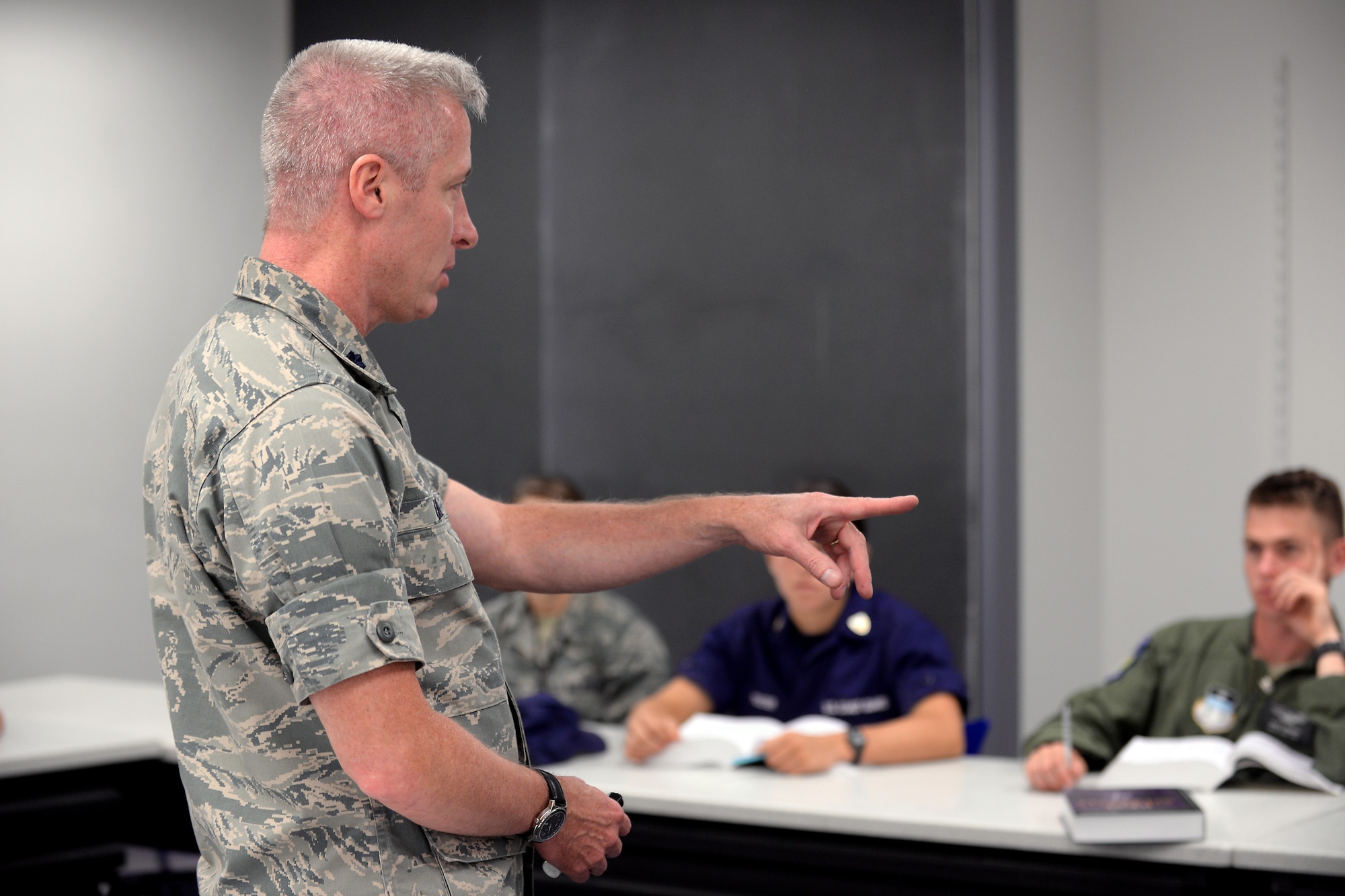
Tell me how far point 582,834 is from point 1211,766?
1.54 meters

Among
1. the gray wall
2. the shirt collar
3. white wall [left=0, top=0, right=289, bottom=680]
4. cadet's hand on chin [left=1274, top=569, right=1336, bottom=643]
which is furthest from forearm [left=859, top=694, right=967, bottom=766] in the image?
white wall [left=0, top=0, right=289, bottom=680]

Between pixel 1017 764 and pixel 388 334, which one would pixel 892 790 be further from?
pixel 388 334

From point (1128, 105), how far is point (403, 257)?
354 centimetres

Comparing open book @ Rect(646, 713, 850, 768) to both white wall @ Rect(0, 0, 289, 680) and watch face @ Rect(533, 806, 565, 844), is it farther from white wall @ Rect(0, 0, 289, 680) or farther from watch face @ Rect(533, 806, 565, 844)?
white wall @ Rect(0, 0, 289, 680)

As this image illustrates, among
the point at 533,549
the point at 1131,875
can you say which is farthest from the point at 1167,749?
the point at 533,549

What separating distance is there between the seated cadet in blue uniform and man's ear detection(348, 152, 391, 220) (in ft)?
5.34

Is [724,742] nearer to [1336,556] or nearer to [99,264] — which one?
[1336,556]

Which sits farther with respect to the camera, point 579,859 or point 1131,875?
point 1131,875

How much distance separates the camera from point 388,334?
4.79m

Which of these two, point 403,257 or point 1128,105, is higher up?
point 1128,105

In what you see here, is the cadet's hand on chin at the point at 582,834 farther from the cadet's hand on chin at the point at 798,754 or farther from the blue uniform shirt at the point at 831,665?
the blue uniform shirt at the point at 831,665

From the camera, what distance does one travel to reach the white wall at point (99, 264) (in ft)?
13.8

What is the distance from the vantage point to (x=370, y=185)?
3.51 ft

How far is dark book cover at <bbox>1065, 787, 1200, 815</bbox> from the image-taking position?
1.92 meters
